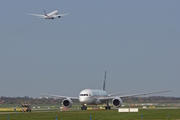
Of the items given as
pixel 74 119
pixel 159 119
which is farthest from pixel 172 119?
pixel 74 119

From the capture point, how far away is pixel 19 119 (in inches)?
2362

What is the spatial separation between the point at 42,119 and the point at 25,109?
91.4ft

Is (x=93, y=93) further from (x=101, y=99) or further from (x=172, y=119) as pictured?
(x=172, y=119)

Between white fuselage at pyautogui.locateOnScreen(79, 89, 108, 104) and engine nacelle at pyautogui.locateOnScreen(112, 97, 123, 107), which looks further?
engine nacelle at pyautogui.locateOnScreen(112, 97, 123, 107)

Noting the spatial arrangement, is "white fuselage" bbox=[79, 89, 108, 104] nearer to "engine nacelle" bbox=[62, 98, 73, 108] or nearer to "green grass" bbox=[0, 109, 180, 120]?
"engine nacelle" bbox=[62, 98, 73, 108]

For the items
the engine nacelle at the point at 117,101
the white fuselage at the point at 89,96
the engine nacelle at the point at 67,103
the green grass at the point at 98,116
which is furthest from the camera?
the engine nacelle at the point at 67,103

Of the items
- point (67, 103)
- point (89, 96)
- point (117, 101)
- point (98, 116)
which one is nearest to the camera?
point (98, 116)

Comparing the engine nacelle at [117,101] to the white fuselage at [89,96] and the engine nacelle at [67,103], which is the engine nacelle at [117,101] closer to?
the white fuselage at [89,96]

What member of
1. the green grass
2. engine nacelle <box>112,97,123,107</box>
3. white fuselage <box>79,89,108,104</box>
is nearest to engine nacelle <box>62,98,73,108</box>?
white fuselage <box>79,89,108,104</box>

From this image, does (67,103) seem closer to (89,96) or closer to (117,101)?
(89,96)

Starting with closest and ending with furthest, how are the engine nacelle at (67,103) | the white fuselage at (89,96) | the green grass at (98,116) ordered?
the green grass at (98,116)
the white fuselage at (89,96)
the engine nacelle at (67,103)

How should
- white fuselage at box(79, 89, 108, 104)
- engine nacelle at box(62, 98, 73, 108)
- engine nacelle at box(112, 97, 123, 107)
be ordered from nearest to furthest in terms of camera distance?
white fuselage at box(79, 89, 108, 104), engine nacelle at box(112, 97, 123, 107), engine nacelle at box(62, 98, 73, 108)

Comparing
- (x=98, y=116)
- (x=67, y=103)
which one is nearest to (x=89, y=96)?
(x=67, y=103)

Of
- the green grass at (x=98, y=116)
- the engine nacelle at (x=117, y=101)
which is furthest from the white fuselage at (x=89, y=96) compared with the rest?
the green grass at (x=98, y=116)
